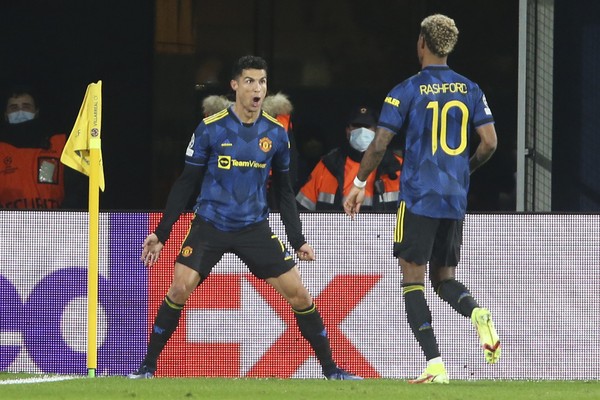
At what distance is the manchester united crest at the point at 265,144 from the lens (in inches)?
409

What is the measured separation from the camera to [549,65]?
1445cm

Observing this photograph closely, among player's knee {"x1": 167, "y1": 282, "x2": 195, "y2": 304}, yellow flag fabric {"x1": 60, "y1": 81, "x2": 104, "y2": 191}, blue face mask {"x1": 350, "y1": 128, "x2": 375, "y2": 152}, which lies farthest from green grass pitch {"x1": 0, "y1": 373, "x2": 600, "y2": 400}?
blue face mask {"x1": 350, "y1": 128, "x2": 375, "y2": 152}

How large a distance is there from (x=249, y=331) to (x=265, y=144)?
6.01 feet

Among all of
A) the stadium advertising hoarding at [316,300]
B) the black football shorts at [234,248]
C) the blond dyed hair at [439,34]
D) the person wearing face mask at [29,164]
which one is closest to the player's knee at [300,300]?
the black football shorts at [234,248]

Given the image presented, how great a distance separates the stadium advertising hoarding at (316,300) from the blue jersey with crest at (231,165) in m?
1.46

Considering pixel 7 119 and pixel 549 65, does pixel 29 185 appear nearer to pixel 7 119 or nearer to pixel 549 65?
pixel 7 119

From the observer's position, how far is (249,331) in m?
11.8

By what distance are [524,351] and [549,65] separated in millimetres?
3509

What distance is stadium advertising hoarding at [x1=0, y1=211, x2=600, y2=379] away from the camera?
11711 mm

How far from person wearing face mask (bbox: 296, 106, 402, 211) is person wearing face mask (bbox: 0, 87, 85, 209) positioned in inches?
74.2

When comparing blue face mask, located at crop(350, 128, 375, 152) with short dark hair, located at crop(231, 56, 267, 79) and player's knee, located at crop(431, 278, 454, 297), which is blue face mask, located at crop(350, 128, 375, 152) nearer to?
short dark hair, located at crop(231, 56, 267, 79)

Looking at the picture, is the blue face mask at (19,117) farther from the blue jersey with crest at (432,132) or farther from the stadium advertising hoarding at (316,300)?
the blue jersey with crest at (432,132)

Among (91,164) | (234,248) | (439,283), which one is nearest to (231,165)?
(234,248)

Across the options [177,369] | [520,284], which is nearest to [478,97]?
[520,284]
